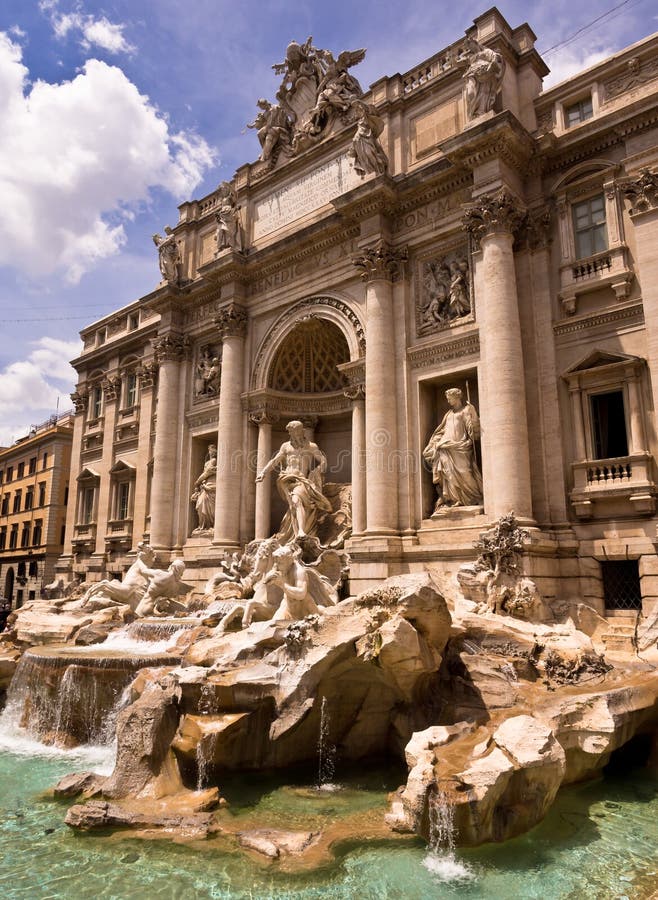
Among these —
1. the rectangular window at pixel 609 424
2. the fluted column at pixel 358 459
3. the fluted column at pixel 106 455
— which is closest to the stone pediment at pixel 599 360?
the rectangular window at pixel 609 424

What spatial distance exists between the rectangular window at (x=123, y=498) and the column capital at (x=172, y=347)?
5.99 metres

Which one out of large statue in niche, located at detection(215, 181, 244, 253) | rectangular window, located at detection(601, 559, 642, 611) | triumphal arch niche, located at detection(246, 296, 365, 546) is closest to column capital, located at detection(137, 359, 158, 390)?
large statue in niche, located at detection(215, 181, 244, 253)

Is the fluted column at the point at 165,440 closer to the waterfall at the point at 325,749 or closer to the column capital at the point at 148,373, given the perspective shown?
the column capital at the point at 148,373

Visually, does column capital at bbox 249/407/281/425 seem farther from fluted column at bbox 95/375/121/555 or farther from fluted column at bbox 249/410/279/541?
fluted column at bbox 95/375/121/555

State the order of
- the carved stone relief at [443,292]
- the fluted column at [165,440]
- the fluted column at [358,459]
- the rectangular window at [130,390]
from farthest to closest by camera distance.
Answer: the rectangular window at [130,390] < the fluted column at [165,440] < the fluted column at [358,459] < the carved stone relief at [443,292]

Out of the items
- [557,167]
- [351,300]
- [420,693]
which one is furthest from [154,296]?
[420,693]

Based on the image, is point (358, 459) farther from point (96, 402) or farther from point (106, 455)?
point (96, 402)

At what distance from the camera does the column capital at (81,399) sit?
100ft

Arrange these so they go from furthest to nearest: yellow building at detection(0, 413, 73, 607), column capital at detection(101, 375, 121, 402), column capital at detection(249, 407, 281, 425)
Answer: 1. yellow building at detection(0, 413, 73, 607)
2. column capital at detection(101, 375, 121, 402)
3. column capital at detection(249, 407, 281, 425)

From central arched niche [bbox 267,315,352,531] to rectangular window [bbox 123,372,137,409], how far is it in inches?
367

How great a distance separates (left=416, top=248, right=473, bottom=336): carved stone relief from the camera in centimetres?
1681

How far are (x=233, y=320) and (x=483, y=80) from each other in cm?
1006

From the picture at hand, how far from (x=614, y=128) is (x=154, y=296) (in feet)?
52.5

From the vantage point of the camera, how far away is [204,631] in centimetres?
1353
